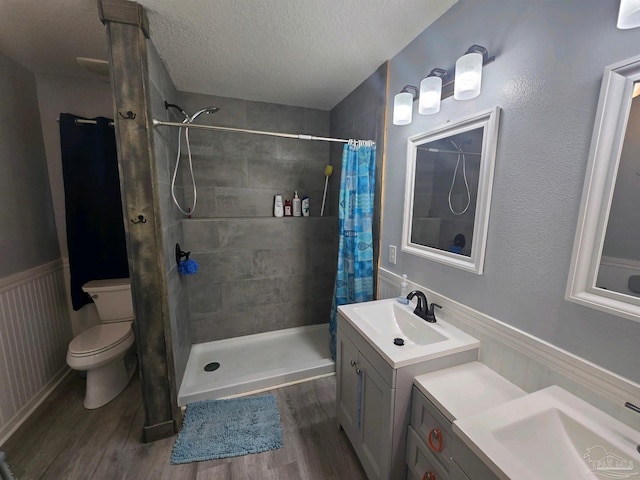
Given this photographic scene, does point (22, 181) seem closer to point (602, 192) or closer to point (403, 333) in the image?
point (403, 333)

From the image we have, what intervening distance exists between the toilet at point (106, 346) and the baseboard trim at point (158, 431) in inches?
21.7

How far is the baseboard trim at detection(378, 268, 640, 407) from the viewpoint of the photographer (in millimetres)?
761

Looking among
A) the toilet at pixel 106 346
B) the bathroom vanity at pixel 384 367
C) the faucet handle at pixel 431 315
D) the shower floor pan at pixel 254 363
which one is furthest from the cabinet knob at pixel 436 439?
the toilet at pixel 106 346

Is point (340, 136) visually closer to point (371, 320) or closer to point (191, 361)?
point (371, 320)

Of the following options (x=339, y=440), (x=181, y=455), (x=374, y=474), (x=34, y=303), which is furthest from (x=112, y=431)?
(x=374, y=474)

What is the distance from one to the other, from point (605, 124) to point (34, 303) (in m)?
3.15

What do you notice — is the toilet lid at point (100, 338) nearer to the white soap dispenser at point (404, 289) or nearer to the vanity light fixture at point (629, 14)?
the white soap dispenser at point (404, 289)

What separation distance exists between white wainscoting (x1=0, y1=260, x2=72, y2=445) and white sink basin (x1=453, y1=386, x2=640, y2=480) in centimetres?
246

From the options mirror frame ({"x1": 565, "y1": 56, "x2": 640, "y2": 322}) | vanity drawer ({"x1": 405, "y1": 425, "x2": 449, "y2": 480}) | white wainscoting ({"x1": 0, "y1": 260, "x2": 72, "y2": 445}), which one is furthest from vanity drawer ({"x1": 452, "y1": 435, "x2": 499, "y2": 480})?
white wainscoting ({"x1": 0, "y1": 260, "x2": 72, "y2": 445})

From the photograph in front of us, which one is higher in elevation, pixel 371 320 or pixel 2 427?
pixel 371 320

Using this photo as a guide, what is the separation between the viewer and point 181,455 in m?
1.45

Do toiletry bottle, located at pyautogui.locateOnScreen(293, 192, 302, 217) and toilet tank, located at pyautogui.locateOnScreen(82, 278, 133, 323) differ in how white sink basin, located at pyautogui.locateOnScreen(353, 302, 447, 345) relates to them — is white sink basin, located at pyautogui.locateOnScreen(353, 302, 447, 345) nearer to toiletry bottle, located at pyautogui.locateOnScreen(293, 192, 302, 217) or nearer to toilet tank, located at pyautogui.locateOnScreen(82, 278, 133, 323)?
toiletry bottle, located at pyautogui.locateOnScreen(293, 192, 302, 217)

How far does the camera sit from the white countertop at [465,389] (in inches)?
35.2

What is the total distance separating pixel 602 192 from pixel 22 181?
3.10 m
